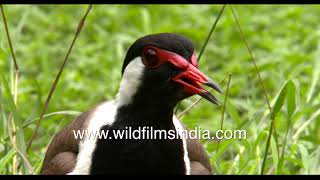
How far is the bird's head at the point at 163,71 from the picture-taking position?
11.6 ft

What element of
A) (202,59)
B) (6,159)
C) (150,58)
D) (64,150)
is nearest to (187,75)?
(150,58)

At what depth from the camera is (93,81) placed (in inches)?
251

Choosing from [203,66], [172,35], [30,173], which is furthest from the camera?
[203,66]

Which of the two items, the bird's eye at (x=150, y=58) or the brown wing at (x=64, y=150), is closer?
the bird's eye at (x=150, y=58)

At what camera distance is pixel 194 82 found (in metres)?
3.54

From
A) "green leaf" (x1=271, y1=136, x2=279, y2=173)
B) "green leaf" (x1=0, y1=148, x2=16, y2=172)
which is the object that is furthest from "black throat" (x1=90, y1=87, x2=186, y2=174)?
"green leaf" (x1=271, y1=136, x2=279, y2=173)

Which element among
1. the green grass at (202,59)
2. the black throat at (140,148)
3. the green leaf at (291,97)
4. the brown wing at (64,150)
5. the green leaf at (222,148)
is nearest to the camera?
the black throat at (140,148)

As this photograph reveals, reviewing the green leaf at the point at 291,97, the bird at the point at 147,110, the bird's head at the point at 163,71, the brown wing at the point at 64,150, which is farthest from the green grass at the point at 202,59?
the bird's head at the point at 163,71

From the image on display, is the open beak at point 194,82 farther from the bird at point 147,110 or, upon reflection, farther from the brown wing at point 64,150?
the brown wing at point 64,150

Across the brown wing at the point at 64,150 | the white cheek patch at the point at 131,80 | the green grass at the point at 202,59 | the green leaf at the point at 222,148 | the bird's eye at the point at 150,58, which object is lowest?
the green grass at the point at 202,59

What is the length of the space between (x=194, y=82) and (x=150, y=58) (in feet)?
0.66
